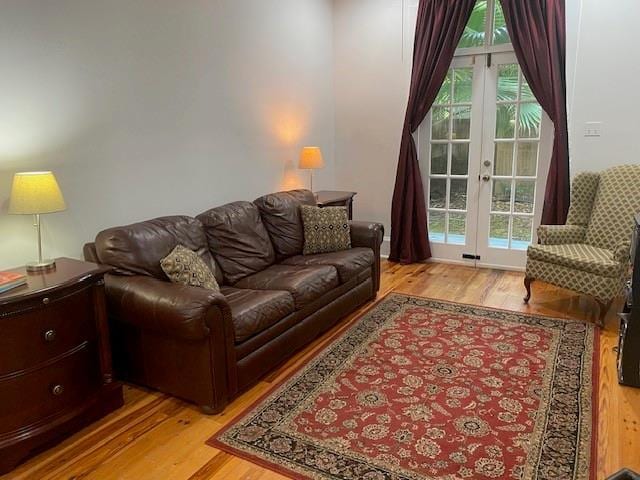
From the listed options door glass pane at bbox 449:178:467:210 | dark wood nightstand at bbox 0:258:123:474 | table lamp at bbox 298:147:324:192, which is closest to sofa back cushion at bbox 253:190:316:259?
table lamp at bbox 298:147:324:192

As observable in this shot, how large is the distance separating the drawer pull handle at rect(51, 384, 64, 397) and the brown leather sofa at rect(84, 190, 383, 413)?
1.46 feet

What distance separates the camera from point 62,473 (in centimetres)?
203

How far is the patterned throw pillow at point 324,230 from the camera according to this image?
12.7 feet

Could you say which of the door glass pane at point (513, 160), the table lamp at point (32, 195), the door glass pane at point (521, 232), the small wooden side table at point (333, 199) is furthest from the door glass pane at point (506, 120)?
the table lamp at point (32, 195)

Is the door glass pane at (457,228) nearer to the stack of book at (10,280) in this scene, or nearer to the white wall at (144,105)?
the white wall at (144,105)

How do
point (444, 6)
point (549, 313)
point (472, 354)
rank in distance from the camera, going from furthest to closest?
1. point (444, 6)
2. point (549, 313)
3. point (472, 354)

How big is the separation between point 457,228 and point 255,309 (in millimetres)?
3145

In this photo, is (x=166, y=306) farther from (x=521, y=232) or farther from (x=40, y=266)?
(x=521, y=232)

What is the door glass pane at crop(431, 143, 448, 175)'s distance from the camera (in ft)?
16.6

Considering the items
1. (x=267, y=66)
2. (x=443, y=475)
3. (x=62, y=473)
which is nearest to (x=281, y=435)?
(x=443, y=475)

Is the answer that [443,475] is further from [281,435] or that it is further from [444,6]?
[444,6]

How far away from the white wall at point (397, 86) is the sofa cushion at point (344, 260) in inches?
67.9

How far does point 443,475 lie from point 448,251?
3.48 m

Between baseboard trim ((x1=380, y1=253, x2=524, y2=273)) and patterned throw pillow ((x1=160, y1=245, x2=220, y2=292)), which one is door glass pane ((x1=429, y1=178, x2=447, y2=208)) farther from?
patterned throw pillow ((x1=160, y1=245, x2=220, y2=292))
